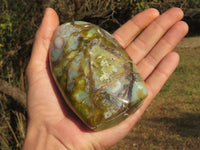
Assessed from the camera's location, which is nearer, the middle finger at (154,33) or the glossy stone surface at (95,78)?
the glossy stone surface at (95,78)

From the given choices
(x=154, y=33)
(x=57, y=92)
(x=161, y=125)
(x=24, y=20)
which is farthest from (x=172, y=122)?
(x=24, y=20)

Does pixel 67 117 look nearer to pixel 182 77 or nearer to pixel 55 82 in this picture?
pixel 55 82

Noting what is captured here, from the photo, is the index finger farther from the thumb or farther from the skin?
the thumb

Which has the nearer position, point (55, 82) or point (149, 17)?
point (55, 82)

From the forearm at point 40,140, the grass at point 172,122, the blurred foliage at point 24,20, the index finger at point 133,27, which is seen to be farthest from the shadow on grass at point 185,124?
the forearm at point 40,140

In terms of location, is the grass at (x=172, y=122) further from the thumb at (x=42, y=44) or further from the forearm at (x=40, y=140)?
the thumb at (x=42, y=44)

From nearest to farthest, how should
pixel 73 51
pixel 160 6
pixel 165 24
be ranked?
1. pixel 73 51
2. pixel 165 24
3. pixel 160 6

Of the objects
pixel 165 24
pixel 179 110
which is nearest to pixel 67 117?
pixel 165 24
